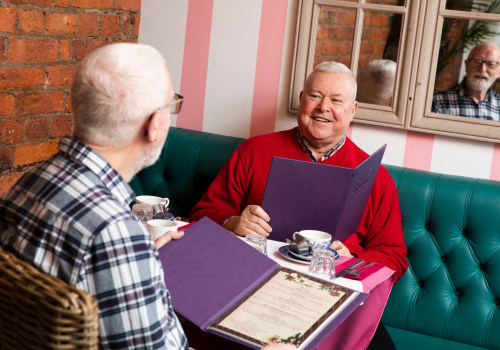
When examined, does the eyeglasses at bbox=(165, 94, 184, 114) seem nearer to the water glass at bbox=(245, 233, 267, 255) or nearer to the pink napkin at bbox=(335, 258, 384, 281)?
the water glass at bbox=(245, 233, 267, 255)

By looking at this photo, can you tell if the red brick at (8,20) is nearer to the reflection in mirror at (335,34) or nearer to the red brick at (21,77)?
the red brick at (21,77)

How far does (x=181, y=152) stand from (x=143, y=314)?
5.55ft

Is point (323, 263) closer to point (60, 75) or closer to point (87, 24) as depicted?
point (60, 75)

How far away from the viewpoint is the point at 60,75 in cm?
260

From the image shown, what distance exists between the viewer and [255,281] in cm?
156

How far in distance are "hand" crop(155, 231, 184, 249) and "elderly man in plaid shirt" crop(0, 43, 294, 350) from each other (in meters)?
0.39

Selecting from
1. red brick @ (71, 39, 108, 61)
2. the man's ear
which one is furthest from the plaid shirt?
red brick @ (71, 39, 108, 61)

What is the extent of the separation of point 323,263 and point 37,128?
1.42m

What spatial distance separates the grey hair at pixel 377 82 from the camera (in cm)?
264

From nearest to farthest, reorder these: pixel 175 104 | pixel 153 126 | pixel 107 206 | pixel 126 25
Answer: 1. pixel 107 206
2. pixel 153 126
3. pixel 175 104
4. pixel 126 25

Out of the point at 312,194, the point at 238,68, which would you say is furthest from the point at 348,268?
the point at 238,68

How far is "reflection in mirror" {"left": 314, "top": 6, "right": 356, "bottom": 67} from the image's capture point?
2.65 meters

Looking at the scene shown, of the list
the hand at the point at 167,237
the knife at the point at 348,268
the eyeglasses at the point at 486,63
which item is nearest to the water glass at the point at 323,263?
the knife at the point at 348,268

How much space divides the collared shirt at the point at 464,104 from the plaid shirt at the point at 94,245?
1.75m
